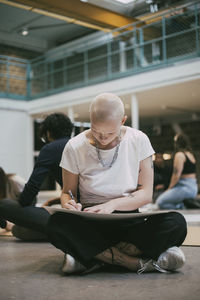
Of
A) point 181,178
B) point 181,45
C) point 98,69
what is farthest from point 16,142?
point 181,178

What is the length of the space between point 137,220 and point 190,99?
8875 mm

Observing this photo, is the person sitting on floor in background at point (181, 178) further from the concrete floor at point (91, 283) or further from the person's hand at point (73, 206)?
the person's hand at point (73, 206)

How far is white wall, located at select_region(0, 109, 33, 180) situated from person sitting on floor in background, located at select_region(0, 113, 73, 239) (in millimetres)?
8422

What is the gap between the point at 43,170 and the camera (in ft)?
9.78

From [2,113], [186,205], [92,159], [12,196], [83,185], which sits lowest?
[186,205]

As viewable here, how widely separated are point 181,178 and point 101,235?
409cm

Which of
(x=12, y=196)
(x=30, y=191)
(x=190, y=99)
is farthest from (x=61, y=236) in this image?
(x=190, y=99)

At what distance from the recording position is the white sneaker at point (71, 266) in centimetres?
211

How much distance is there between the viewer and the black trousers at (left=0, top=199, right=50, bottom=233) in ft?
10.2

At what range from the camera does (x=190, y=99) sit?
10.6 m

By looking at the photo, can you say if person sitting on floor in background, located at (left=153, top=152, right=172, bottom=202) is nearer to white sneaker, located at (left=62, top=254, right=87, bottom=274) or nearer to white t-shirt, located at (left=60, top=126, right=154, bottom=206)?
white t-shirt, located at (left=60, top=126, right=154, bottom=206)

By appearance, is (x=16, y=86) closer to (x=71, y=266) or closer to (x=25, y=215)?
(x=25, y=215)

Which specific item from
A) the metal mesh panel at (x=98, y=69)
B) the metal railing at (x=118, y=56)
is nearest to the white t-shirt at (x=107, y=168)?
the metal railing at (x=118, y=56)

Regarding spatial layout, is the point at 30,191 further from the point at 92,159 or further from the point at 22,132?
the point at 22,132
